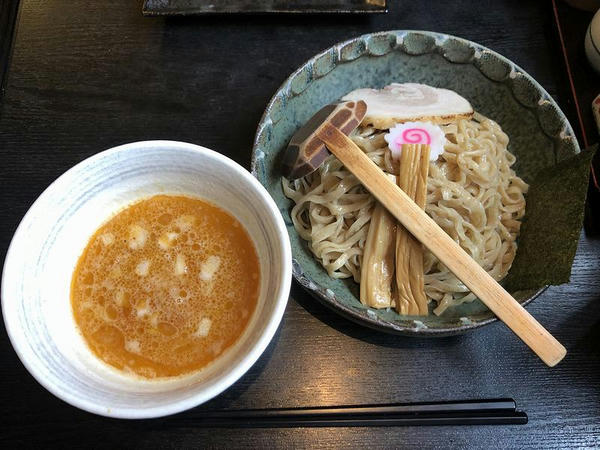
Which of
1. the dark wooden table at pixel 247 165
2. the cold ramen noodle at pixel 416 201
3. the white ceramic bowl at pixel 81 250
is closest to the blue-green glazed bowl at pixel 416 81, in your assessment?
the cold ramen noodle at pixel 416 201

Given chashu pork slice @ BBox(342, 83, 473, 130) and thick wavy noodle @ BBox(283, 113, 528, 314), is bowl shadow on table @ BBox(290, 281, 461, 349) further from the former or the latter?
chashu pork slice @ BBox(342, 83, 473, 130)

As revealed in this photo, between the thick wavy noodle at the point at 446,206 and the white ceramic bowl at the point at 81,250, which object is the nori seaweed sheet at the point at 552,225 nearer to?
the thick wavy noodle at the point at 446,206

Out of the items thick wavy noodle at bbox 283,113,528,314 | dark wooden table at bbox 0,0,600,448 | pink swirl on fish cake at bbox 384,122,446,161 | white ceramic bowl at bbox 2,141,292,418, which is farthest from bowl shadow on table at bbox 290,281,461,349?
pink swirl on fish cake at bbox 384,122,446,161

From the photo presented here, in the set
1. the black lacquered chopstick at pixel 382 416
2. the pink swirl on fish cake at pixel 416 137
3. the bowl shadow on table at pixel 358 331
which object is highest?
the pink swirl on fish cake at pixel 416 137

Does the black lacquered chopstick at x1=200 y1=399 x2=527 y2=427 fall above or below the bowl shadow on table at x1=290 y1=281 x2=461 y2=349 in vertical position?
below

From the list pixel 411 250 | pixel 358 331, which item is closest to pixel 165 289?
pixel 358 331

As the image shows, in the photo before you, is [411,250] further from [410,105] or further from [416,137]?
[410,105]

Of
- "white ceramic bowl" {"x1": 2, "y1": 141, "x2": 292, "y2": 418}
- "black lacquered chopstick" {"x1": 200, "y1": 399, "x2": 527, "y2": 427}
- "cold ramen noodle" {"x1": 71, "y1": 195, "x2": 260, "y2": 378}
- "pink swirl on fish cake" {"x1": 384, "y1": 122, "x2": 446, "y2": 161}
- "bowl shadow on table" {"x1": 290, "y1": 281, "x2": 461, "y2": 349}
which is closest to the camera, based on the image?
"white ceramic bowl" {"x1": 2, "y1": 141, "x2": 292, "y2": 418}
